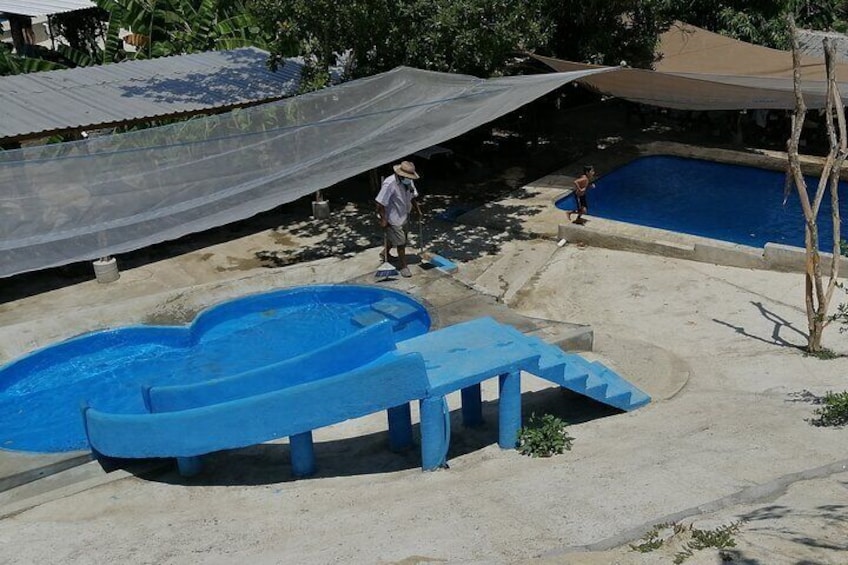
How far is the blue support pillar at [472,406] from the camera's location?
7511 millimetres

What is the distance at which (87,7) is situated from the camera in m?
19.9

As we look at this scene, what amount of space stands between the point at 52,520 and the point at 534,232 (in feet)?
25.9

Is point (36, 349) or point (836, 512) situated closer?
point (836, 512)

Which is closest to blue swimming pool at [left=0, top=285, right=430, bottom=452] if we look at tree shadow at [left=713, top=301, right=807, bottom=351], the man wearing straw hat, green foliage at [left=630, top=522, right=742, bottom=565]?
the man wearing straw hat

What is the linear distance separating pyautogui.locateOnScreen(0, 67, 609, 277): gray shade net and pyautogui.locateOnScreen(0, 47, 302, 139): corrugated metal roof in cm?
320

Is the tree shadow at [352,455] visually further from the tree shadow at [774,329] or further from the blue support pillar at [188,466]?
the tree shadow at [774,329]

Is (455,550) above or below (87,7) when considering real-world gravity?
below

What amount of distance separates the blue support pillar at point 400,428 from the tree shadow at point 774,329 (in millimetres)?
3992

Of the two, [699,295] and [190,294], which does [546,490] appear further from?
[190,294]

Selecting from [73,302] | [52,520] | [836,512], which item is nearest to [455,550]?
[836,512]

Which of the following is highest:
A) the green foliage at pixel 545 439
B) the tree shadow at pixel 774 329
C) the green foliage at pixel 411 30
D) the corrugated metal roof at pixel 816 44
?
the green foliage at pixel 411 30

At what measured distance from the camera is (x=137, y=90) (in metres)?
12.9

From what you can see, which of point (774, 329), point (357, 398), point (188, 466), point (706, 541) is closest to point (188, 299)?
point (188, 466)

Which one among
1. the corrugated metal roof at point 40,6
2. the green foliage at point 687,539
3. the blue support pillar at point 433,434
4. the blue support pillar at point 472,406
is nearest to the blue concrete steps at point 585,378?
the blue support pillar at point 472,406
